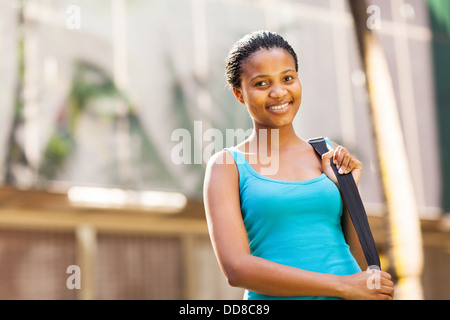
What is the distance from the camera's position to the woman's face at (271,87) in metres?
2.18

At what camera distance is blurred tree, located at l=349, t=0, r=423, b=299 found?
6.48 metres

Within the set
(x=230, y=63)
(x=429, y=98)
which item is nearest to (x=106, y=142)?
(x=429, y=98)

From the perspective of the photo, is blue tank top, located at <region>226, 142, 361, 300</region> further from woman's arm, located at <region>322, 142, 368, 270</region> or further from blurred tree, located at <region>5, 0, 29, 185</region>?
blurred tree, located at <region>5, 0, 29, 185</region>

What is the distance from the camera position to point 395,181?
22.0 feet

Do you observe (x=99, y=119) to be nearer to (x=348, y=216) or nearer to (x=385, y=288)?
(x=348, y=216)

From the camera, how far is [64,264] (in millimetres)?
11805

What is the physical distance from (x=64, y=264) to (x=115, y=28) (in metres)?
4.13

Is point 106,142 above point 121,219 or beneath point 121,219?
above

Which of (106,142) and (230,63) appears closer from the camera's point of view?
(230,63)

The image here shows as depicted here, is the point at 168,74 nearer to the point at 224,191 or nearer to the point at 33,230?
the point at 33,230

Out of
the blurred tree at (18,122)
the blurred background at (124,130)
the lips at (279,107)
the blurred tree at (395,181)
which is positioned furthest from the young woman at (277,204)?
the blurred tree at (18,122)

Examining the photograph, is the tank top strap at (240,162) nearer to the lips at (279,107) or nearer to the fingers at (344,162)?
the lips at (279,107)

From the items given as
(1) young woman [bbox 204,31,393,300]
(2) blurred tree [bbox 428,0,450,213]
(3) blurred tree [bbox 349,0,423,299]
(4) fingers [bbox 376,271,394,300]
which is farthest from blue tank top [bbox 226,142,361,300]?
(2) blurred tree [bbox 428,0,450,213]

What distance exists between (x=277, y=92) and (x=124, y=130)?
417 inches
